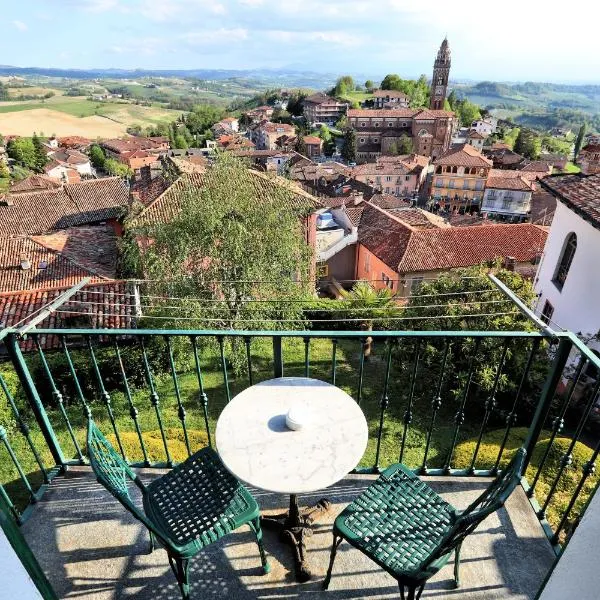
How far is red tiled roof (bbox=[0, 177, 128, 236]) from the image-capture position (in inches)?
1188

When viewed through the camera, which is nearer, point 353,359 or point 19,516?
point 19,516

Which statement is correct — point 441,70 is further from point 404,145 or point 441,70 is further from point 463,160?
point 463,160

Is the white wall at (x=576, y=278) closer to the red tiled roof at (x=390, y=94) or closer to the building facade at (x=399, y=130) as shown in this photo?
the building facade at (x=399, y=130)

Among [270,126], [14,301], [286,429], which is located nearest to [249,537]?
[286,429]

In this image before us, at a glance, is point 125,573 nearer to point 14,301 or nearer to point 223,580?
point 223,580

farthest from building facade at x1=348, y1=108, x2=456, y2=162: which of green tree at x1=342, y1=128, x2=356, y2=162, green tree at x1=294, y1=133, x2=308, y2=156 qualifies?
green tree at x1=294, y1=133, x2=308, y2=156

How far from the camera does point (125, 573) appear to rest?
282 cm

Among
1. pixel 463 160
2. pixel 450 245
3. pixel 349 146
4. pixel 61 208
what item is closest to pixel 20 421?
pixel 450 245

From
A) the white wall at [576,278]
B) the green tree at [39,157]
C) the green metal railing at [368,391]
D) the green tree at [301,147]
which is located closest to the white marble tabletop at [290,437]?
the green metal railing at [368,391]

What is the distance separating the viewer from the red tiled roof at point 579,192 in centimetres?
1120

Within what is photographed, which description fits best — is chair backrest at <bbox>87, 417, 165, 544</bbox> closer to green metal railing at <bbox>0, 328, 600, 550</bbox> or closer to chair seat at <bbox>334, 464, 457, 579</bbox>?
chair seat at <bbox>334, 464, 457, 579</bbox>

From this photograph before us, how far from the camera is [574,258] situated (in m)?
12.7

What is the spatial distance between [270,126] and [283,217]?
80715 millimetres

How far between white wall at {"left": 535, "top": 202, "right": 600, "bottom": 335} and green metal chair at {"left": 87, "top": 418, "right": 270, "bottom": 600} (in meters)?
12.3
